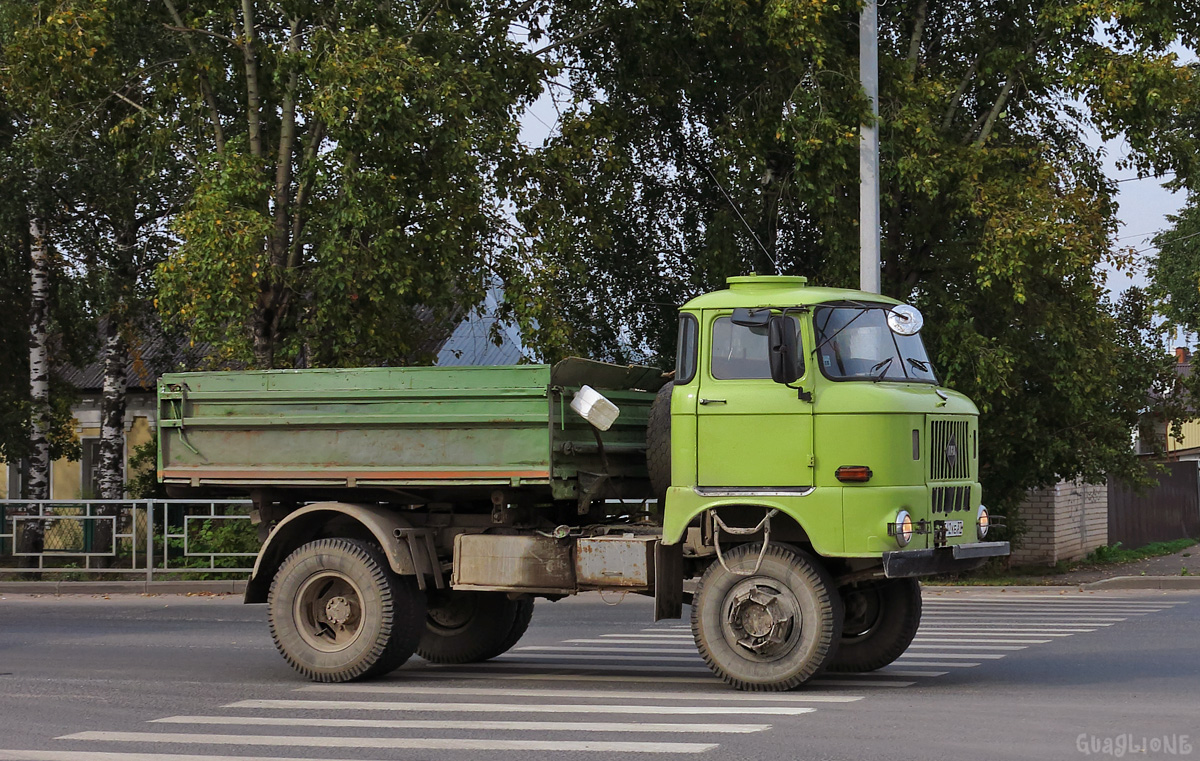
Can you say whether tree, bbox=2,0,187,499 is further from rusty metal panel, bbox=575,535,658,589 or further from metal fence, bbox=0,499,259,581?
rusty metal panel, bbox=575,535,658,589

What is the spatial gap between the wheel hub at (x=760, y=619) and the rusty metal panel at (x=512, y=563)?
4.42ft

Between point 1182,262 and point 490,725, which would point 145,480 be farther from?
point 1182,262

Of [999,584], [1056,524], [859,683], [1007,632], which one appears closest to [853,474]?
[859,683]

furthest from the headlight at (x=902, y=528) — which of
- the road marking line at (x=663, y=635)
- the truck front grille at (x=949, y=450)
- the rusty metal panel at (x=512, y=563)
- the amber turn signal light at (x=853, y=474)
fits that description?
the road marking line at (x=663, y=635)

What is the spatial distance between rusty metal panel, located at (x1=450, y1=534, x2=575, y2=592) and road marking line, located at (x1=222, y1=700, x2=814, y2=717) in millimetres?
1183

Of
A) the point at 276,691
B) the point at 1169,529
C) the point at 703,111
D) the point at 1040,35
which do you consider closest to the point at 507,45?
the point at 703,111

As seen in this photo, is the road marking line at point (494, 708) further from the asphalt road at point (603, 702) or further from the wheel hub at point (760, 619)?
the wheel hub at point (760, 619)

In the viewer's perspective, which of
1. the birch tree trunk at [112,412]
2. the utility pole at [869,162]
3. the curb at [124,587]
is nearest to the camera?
the utility pole at [869,162]

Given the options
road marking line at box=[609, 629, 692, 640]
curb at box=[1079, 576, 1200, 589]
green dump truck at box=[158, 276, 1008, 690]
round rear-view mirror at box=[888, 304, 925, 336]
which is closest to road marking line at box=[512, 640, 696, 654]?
road marking line at box=[609, 629, 692, 640]

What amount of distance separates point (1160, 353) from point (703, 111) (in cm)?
794

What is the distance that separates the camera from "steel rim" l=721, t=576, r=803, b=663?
10141 millimetres

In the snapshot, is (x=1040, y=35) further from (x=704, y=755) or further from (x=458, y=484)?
(x=704, y=755)

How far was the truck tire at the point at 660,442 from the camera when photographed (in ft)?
35.9

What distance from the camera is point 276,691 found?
1094cm
